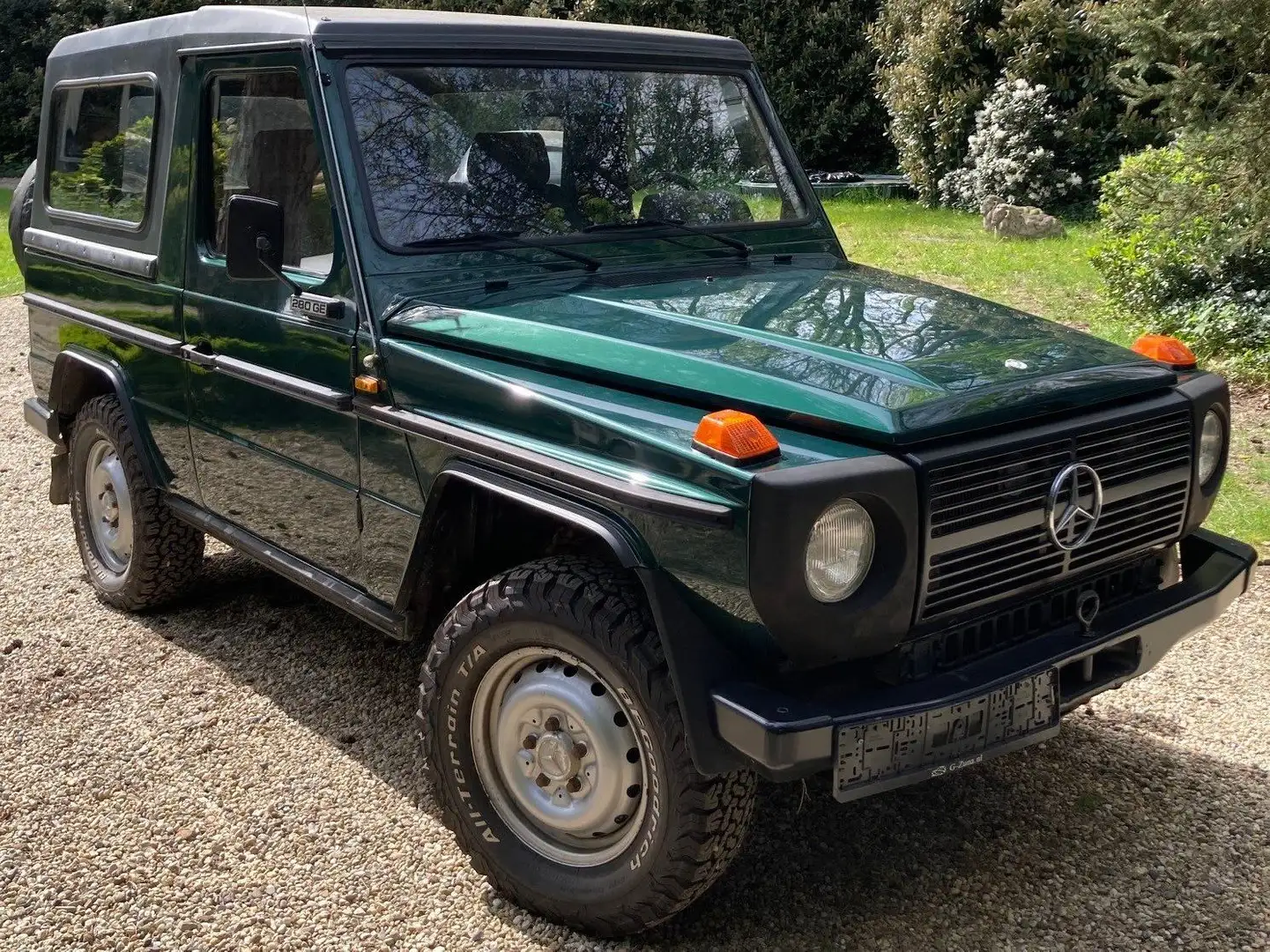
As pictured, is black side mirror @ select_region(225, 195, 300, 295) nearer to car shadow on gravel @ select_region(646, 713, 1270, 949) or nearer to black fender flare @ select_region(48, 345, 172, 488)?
black fender flare @ select_region(48, 345, 172, 488)

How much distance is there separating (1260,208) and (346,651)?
571 centimetres

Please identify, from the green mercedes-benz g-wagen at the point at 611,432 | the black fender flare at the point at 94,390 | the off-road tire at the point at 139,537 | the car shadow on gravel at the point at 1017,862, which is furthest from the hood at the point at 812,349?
the off-road tire at the point at 139,537

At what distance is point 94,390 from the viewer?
504cm

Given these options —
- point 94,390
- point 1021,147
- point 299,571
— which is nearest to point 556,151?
point 299,571

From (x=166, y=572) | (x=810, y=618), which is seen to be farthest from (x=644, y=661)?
(x=166, y=572)

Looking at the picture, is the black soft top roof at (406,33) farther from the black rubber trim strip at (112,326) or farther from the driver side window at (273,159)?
the black rubber trim strip at (112,326)

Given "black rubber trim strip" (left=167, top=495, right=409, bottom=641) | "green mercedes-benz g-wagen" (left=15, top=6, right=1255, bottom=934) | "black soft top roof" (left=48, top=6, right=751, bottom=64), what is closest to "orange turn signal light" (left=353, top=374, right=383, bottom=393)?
"green mercedes-benz g-wagen" (left=15, top=6, right=1255, bottom=934)

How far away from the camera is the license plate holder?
2568 mm

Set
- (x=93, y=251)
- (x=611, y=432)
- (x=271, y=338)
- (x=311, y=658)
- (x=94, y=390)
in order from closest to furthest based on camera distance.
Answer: (x=611, y=432) → (x=271, y=338) → (x=311, y=658) → (x=93, y=251) → (x=94, y=390)

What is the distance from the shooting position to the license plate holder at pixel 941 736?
2.57 metres

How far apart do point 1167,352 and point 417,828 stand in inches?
95.9

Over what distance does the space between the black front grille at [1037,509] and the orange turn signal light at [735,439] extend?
0.36 metres

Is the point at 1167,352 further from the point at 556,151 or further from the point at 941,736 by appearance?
the point at 556,151

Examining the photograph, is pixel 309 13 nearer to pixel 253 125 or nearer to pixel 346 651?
pixel 253 125
